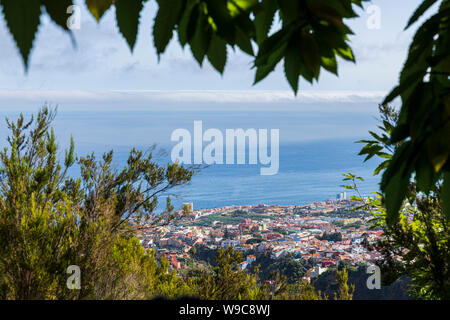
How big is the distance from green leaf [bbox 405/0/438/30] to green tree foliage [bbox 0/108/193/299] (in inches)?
Result: 137

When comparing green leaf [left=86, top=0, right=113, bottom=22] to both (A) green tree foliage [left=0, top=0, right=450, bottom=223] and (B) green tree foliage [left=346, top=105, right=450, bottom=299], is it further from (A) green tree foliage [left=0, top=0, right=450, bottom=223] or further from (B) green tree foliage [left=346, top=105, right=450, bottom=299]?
(B) green tree foliage [left=346, top=105, right=450, bottom=299]

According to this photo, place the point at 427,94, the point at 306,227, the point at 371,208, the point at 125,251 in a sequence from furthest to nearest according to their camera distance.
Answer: the point at 306,227 < the point at 125,251 < the point at 371,208 < the point at 427,94

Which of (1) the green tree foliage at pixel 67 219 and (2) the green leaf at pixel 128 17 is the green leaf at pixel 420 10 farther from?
(1) the green tree foliage at pixel 67 219

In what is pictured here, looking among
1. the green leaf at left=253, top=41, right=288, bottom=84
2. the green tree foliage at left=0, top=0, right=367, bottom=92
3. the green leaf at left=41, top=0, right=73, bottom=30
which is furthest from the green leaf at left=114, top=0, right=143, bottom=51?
the green leaf at left=253, top=41, right=288, bottom=84

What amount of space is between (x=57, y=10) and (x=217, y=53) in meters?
0.31

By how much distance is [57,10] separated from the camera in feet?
1.33

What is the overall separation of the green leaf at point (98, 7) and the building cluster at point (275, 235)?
411 cm

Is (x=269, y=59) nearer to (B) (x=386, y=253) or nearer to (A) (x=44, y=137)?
(B) (x=386, y=253)

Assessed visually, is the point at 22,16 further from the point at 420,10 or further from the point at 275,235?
the point at 275,235

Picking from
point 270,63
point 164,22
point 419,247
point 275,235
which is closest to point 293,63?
point 270,63

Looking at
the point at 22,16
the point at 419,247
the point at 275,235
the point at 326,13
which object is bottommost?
the point at 275,235

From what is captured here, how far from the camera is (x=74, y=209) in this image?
4574 millimetres
